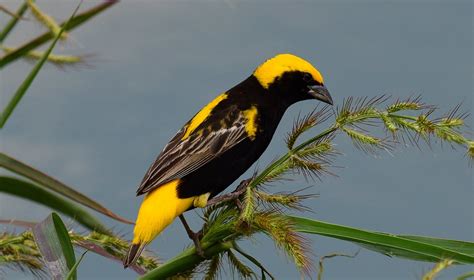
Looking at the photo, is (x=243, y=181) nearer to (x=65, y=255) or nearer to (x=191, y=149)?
(x=191, y=149)

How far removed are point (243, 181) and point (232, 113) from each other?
23.0 inches

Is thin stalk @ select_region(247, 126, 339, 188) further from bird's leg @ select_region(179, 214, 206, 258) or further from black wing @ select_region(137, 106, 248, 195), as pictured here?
black wing @ select_region(137, 106, 248, 195)

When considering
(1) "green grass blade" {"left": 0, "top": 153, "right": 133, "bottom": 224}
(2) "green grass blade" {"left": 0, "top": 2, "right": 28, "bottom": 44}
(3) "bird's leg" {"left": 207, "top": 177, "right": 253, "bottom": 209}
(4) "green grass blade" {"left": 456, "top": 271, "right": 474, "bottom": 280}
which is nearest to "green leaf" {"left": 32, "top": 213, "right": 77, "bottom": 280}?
(3) "bird's leg" {"left": 207, "top": 177, "right": 253, "bottom": 209}

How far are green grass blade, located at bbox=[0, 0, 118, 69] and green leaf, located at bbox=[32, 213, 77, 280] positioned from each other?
5.46 ft

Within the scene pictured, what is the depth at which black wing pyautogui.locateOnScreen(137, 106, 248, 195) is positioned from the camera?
3.32 meters

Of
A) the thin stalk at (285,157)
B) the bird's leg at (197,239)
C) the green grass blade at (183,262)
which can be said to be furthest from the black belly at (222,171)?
the thin stalk at (285,157)

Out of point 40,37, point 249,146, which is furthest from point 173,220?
point 40,37

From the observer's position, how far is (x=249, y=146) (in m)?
3.66

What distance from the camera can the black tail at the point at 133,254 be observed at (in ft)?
9.52

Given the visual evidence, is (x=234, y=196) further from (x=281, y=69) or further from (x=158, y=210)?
(x=281, y=69)

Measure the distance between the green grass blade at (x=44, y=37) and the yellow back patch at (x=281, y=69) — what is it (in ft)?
2.82

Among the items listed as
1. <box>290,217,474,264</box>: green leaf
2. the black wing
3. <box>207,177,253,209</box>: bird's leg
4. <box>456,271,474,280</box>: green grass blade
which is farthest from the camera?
the black wing

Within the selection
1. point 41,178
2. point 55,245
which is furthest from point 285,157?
point 41,178

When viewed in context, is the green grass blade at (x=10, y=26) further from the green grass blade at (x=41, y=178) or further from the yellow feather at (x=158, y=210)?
the yellow feather at (x=158, y=210)
